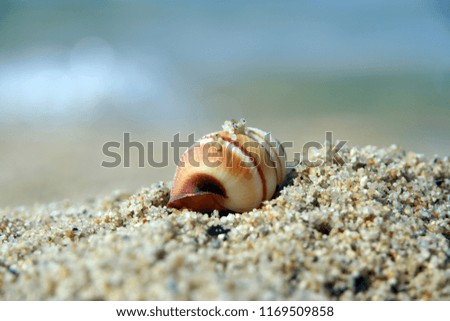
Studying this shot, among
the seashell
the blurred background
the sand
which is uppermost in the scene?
the blurred background

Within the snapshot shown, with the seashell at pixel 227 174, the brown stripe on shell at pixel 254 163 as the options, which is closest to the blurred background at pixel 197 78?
the seashell at pixel 227 174

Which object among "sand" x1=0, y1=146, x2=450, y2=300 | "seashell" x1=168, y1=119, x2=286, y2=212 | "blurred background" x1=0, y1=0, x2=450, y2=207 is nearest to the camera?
"sand" x1=0, y1=146, x2=450, y2=300

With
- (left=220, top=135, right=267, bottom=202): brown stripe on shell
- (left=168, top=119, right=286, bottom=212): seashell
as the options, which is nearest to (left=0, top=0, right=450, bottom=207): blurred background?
(left=168, top=119, right=286, bottom=212): seashell

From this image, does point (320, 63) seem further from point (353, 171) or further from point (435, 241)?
point (435, 241)

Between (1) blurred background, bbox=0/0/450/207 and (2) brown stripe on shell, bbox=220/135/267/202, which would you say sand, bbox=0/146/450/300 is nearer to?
(2) brown stripe on shell, bbox=220/135/267/202

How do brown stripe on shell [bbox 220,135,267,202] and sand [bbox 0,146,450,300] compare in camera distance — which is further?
brown stripe on shell [bbox 220,135,267,202]
